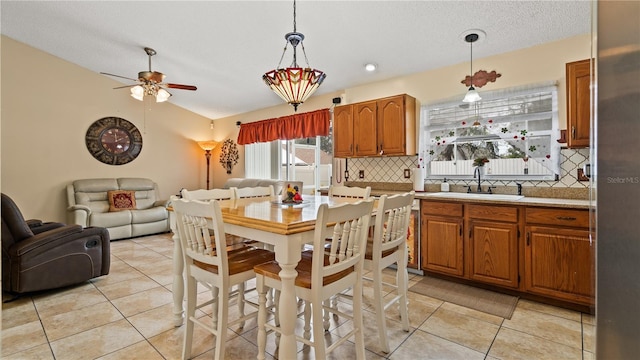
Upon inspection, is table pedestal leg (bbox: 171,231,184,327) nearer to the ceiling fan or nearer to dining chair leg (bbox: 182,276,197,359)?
dining chair leg (bbox: 182,276,197,359)

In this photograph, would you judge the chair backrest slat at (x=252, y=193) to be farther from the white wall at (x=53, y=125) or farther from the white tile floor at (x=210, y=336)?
the white wall at (x=53, y=125)

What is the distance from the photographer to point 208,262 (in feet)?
5.61

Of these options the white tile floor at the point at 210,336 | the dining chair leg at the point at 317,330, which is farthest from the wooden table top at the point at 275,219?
the white tile floor at the point at 210,336

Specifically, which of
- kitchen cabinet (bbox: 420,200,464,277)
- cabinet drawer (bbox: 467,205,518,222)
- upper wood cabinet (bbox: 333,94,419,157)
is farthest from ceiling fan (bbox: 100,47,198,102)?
cabinet drawer (bbox: 467,205,518,222)

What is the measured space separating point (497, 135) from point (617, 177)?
3.26 meters

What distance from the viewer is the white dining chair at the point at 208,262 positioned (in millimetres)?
1631

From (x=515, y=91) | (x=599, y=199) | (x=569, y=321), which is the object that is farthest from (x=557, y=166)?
(x=599, y=199)

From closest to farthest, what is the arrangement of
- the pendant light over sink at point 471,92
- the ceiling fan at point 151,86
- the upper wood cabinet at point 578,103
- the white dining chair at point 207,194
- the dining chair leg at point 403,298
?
the dining chair leg at point 403,298, the white dining chair at point 207,194, the upper wood cabinet at point 578,103, the pendant light over sink at point 471,92, the ceiling fan at point 151,86

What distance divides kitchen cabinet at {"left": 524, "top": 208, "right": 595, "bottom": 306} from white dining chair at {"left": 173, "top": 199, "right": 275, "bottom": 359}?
225 cm

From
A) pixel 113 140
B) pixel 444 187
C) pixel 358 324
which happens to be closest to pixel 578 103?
pixel 444 187

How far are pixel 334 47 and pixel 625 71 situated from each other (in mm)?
3302

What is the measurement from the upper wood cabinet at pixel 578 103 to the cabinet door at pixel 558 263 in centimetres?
78

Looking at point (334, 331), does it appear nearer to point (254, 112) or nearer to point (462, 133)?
point (462, 133)

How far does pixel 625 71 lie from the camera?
19.4 inches
